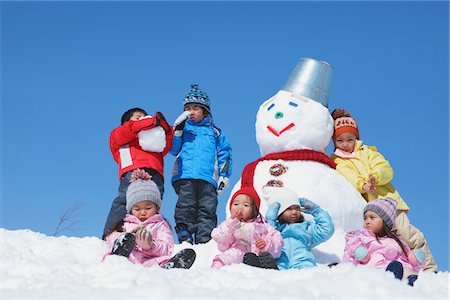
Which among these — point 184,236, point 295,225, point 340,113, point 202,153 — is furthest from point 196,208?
point 340,113

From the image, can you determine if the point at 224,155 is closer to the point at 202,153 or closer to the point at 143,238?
the point at 202,153

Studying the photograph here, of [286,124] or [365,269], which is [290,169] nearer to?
[286,124]

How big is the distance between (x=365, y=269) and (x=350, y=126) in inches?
154

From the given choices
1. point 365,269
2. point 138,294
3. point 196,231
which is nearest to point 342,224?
point 196,231

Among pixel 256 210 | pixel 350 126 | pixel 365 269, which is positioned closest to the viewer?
pixel 365 269

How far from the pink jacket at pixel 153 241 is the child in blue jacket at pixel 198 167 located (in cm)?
121

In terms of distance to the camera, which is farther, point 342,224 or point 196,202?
point 196,202

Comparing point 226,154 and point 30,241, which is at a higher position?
point 226,154

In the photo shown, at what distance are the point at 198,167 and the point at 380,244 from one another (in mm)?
2612

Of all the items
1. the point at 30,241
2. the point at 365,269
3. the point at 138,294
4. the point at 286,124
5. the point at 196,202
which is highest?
the point at 286,124

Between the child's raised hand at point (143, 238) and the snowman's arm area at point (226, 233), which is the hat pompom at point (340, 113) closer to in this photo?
the snowman's arm area at point (226, 233)

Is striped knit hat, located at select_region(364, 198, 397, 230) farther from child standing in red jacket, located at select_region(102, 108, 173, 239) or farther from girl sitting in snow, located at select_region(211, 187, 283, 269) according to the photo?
child standing in red jacket, located at select_region(102, 108, 173, 239)

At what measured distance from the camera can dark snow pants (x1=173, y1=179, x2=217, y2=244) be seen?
7465 millimetres

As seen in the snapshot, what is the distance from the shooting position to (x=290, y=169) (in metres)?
6.99
